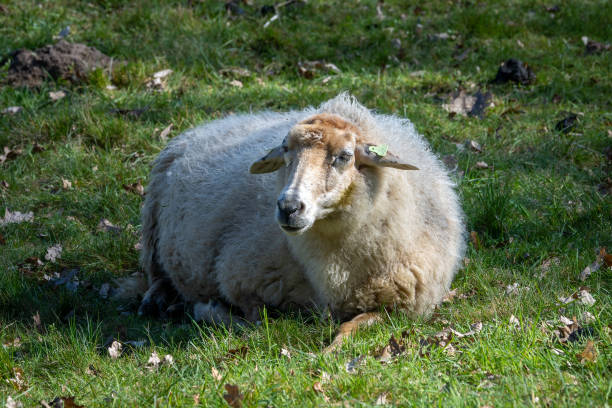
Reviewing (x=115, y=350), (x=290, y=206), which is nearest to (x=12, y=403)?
(x=115, y=350)

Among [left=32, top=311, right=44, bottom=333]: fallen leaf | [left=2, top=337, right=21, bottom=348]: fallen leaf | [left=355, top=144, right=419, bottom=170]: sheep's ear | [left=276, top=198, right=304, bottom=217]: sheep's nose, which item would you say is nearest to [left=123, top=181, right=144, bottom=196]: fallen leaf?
[left=32, top=311, right=44, bottom=333]: fallen leaf

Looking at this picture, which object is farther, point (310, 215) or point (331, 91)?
point (331, 91)

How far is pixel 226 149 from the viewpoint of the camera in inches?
230

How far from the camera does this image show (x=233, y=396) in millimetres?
3162

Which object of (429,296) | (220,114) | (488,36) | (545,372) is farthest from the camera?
(488,36)

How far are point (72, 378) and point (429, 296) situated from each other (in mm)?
2214

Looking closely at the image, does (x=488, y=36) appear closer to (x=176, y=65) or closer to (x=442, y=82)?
(x=442, y=82)

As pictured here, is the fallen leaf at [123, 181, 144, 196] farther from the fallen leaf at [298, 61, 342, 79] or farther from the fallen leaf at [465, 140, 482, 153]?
the fallen leaf at [465, 140, 482, 153]

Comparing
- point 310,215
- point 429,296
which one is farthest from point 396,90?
point 310,215

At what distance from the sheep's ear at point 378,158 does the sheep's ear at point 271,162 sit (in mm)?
478

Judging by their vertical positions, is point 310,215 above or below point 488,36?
above

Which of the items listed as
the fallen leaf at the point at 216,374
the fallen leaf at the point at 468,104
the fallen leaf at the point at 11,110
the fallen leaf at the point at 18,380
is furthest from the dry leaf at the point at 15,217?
the fallen leaf at the point at 468,104

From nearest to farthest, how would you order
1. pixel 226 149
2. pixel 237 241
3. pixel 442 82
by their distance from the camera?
1. pixel 237 241
2. pixel 226 149
3. pixel 442 82

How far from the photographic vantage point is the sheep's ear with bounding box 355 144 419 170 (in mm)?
4137
